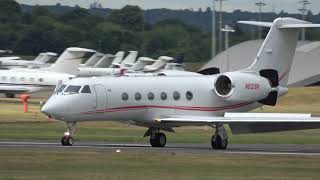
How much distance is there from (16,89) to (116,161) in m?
68.8

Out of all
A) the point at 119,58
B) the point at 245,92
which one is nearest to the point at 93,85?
the point at 245,92

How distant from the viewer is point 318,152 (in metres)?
35.6

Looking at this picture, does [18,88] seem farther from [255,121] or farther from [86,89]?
[255,121]

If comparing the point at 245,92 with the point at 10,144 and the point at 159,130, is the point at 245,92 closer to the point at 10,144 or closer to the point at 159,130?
the point at 159,130

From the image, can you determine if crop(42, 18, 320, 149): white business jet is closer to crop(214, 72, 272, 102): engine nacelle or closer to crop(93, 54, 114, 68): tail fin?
crop(214, 72, 272, 102): engine nacelle

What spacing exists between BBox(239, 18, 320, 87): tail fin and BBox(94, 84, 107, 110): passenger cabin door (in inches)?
259

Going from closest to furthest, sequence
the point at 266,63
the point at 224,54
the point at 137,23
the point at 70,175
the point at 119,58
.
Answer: the point at 70,175 → the point at 266,63 → the point at 224,54 → the point at 119,58 → the point at 137,23

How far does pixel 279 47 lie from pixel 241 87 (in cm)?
311

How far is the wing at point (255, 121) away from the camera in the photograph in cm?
3591

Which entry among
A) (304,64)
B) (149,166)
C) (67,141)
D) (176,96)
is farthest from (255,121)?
(304,64)

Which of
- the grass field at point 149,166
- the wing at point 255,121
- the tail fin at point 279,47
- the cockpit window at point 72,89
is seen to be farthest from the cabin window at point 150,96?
the grass field at point 149,166

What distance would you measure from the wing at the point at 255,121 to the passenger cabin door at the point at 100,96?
7.25ft

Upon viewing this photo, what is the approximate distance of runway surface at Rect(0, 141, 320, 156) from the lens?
34.8m

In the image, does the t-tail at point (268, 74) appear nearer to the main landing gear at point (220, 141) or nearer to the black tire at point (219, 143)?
the main landing gear at point (220, 141)
